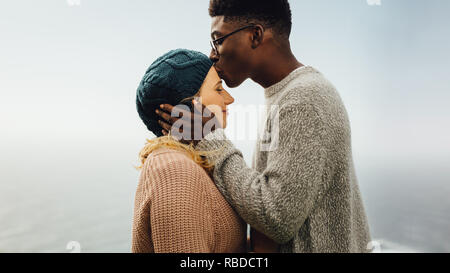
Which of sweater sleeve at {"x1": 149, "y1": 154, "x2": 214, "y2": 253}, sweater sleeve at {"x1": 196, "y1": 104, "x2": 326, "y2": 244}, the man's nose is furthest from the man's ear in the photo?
sweater sleeve at {"x1": 149, "y1": 154, "x2": 214, "y2": 253}

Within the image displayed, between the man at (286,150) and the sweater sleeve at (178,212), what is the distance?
102 mm

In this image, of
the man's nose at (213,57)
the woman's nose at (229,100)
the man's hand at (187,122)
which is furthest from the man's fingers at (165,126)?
the man's nose at (213,57)

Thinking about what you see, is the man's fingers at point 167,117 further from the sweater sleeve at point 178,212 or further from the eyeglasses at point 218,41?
the eyeglasses at point 218,41

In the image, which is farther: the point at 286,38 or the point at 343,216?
the point at 286,38

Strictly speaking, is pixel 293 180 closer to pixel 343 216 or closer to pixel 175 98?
pixel 343 216

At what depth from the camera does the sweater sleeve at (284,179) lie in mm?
840

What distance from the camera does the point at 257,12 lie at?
1109 millimetres

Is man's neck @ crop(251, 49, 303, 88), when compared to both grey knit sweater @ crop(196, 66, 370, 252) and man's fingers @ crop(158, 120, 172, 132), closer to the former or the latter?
grey knit sweater @ crop(196, 66, 370, 252)

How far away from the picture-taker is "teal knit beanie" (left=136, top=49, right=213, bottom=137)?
0.95 m

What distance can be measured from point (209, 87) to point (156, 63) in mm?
183

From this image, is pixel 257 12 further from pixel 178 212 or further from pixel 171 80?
pixel 178 212

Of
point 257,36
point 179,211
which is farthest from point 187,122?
point 257,36
